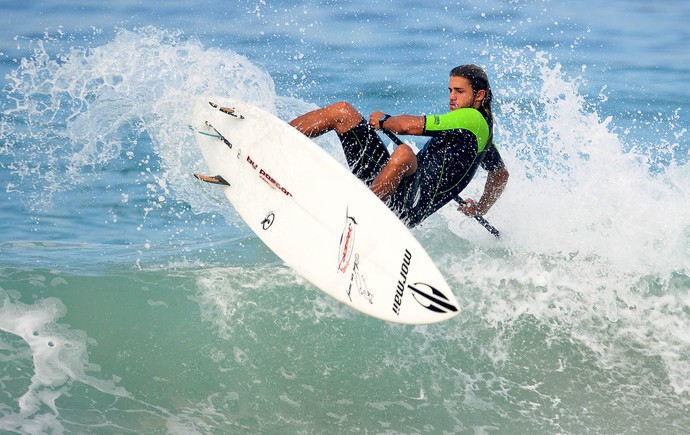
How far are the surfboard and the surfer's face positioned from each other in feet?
2.70

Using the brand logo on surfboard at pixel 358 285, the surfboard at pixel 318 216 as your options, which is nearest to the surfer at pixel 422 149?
the surfboard at pixel 318 216

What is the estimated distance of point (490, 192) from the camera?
6.50 metres

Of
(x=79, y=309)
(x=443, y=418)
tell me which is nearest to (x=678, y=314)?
(x=443, y=418)

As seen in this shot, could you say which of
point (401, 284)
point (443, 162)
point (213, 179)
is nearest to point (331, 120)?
point (443, 162)

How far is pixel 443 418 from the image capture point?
219 inches

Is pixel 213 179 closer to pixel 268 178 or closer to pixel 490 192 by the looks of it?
pixel 268 178

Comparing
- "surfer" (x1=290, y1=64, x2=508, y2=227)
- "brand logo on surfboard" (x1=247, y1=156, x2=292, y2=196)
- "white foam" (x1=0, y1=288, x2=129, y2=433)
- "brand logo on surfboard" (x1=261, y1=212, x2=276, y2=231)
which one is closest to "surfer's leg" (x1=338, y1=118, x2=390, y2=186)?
"surfer" (x1=290, y1=64, x2=508, y2=227)

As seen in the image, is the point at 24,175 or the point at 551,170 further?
the point at 24,175

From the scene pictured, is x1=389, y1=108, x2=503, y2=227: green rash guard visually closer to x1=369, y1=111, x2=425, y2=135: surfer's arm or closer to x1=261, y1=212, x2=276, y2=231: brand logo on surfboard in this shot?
x1=369, y1=111, x2=425, y2=135: surfer's arm

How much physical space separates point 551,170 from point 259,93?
264 cm

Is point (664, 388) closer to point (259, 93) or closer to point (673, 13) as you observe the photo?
point (259, 93)

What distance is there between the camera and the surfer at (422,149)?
5.56 metres

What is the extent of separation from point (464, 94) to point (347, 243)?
1.17 m

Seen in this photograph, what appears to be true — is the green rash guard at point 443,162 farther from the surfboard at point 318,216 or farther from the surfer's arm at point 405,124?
the surfboard at point 318,216
